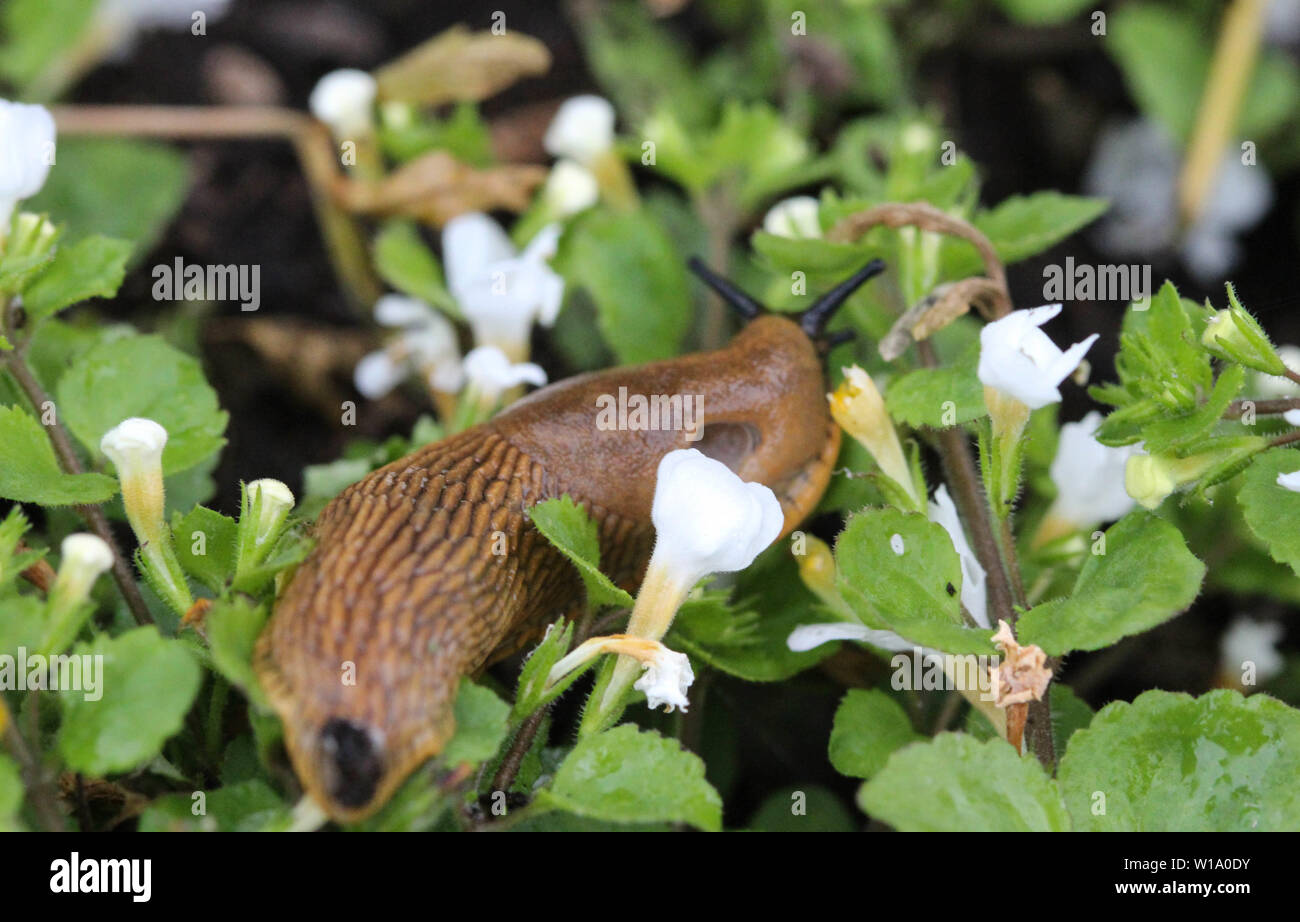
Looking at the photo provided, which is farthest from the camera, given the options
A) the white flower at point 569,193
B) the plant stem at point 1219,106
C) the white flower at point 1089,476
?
the plant stem at point 1219,106

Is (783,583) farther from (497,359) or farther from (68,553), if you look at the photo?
(68,553)

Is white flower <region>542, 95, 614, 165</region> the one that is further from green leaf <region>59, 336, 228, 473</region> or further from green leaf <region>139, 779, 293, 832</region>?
green leaf <region>139, 779, 293, 832</region>

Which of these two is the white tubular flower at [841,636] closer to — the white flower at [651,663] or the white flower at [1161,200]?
the white flower at [651,663]

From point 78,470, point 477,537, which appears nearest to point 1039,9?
point 477,537

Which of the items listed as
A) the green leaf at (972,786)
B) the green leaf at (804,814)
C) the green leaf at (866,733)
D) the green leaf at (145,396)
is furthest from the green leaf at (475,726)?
the green leaf at (804,814)

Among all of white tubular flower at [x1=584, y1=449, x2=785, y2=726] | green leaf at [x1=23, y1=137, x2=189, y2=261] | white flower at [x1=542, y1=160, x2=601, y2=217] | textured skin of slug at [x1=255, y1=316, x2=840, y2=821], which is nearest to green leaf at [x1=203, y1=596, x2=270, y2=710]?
textured skin of slug at [x1=255, y1=316, x2=840, y2=821]
